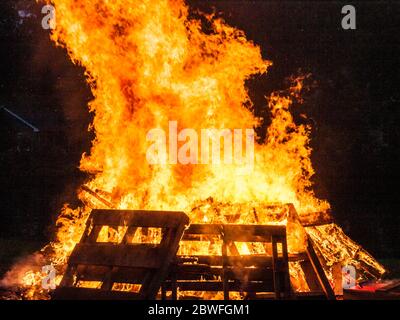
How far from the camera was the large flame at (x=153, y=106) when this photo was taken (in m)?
7.36

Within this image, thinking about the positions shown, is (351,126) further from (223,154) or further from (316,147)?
(223,154)

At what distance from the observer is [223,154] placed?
898 cm

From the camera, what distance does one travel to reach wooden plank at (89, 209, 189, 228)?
17.6ft

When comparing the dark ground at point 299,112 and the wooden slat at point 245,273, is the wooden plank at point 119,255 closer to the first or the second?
the wooden slat at point 245,273

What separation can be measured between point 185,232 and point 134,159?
8.72 feet

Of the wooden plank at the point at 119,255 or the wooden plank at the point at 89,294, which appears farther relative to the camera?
the wooden plank at the point at 119,255

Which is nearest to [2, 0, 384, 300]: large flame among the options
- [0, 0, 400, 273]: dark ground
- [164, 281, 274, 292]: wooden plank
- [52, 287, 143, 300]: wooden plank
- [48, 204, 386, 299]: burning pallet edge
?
[48, 204, 386, 299]: burning pallet edge

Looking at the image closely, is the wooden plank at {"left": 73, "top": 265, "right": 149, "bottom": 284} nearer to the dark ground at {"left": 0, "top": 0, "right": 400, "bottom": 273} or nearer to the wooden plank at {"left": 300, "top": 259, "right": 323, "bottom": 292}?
the wooden plank at {"left": 300, "top": 259, "right": 323, "bottom": 292}

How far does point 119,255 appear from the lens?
5234 millimetres

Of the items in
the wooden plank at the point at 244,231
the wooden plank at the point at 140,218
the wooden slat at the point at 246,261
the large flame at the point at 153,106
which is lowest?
the wooden slat at the point at 246,261

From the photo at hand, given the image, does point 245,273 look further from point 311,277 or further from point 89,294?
point 89,294

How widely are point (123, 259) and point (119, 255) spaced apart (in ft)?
0.32

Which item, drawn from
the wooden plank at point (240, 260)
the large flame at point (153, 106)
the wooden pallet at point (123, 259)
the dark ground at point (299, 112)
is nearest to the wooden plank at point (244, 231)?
the wooden plank at point (240, 260)
